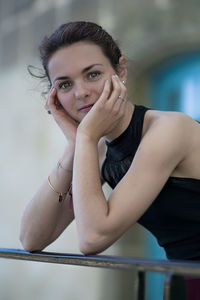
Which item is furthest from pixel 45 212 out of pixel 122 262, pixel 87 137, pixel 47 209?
pixel 122 262

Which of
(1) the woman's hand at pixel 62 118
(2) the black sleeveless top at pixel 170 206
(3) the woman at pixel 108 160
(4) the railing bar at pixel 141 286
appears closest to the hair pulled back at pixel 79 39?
(3) the woman at pixel 108 160

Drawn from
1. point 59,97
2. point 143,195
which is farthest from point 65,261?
point 59,97

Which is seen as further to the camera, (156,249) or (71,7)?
(71,7)

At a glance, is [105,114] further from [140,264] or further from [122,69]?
[140,264]

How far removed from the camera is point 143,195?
131cm

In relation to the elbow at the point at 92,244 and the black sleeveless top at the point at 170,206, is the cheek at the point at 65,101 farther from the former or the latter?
the elbow at the point at 92,244

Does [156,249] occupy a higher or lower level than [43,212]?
lower

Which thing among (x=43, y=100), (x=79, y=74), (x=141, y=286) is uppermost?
(x=43, y=100)

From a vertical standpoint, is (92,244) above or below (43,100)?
below

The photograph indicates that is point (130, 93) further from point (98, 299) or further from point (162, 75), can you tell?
point (98, 299)

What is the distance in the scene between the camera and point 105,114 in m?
1.51

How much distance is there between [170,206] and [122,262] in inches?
24.5

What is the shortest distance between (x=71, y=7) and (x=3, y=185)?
1.94 meters

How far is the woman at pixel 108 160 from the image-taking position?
51.8 inches
